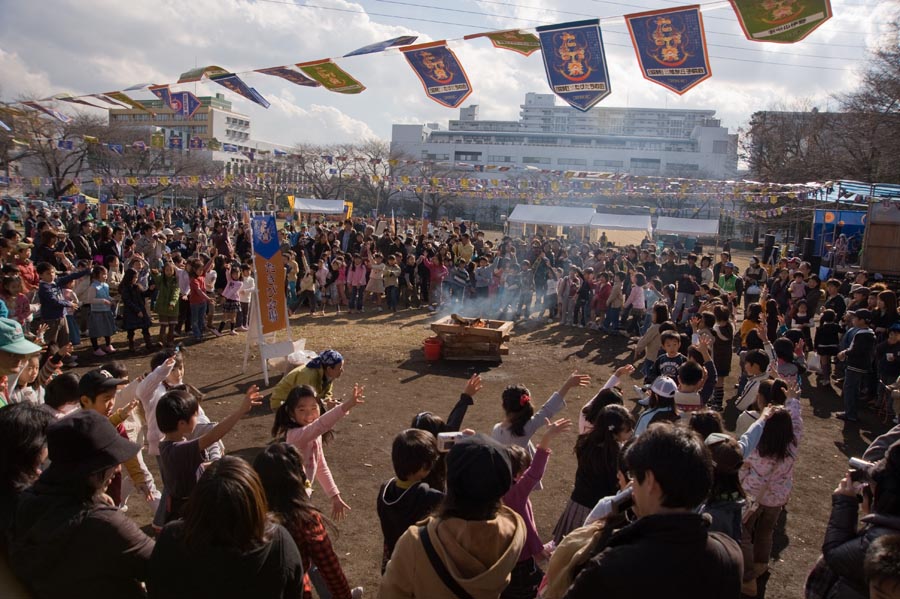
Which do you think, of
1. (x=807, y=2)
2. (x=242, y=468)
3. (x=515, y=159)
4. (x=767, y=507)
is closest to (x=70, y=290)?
(x=242, y=468)

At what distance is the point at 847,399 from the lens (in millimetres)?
8516

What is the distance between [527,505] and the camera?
3.33 m

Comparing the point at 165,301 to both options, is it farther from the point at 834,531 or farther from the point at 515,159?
the point at 515,159

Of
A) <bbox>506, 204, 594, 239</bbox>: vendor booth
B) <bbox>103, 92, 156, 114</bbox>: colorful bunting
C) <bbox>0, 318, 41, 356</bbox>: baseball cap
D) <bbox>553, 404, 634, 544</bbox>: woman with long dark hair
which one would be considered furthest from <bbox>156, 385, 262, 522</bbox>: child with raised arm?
<bbox>506, 204, 594, 239</bbox>: vendor booth

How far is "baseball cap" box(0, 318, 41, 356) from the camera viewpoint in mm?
4148

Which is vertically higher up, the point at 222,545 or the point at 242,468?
the point at 242,468

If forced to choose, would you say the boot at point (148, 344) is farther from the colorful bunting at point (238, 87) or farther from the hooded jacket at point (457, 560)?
the hooded jacket at point (457, 560)

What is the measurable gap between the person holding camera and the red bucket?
27.6 ft

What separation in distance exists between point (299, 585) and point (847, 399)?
8.82 meters

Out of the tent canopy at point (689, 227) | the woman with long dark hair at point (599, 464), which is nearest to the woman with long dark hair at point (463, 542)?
the woman with long dark hair at point (599, 464)

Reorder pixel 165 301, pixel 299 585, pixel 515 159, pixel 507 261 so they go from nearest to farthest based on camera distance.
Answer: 1. pixel 299 585
2. pixel 165 301
3. pixel 507 261
4. pixel 515 159

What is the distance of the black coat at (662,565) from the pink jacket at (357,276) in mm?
13564

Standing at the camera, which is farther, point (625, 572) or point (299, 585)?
point (299, 585)

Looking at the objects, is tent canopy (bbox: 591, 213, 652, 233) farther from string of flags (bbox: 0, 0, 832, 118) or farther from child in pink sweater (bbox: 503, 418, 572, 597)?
child in pink sweater (bbox: 503, 418, 572, 597)
